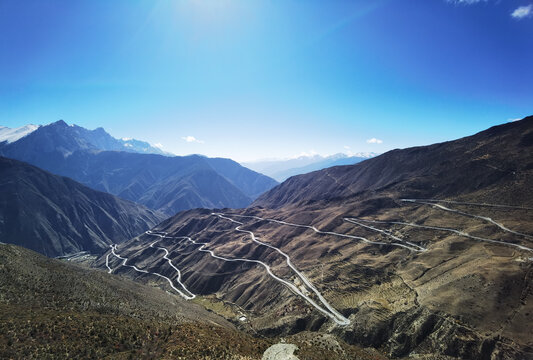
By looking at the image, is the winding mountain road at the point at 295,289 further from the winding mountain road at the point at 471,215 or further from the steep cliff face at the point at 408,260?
the winding mountain road at the point at 471,215

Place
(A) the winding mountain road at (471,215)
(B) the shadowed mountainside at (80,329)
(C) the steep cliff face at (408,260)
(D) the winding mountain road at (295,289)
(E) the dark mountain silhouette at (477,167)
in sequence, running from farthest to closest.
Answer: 1. (E) the dark mountain silhouette at (477,167)
2. (A) the winding mountain road at (471,215)
3. (D) the winding mountain road at (295,289)
4. (C) the steep cliff face at (408,260)
5. (B) the shadowed mountainside at (80,329)

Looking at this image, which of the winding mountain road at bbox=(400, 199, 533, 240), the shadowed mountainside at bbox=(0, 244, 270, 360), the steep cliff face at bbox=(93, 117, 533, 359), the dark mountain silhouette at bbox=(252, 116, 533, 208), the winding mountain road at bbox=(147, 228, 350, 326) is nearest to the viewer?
the shadowed mountainside at bbox=(0, 244, 270, 360)

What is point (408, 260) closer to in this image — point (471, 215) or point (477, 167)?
point (471, 215)

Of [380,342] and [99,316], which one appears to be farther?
[380,342]

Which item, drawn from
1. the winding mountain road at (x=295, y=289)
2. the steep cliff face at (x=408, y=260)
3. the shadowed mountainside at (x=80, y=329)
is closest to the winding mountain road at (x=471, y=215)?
the steep cliff face at (x=408, y=260)

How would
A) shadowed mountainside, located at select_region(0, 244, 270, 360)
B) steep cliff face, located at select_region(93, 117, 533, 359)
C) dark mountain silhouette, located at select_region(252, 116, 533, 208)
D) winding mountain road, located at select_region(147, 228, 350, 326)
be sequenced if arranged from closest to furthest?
shadowed mountainside, located at select_region(0, 244, 270, 360) < steep cliff face, located at select_region(93, 117, 533, 359) < winding mountain road, located at select_region(147, 228, 350, 326) < dark mountain silhouette, located at select_region(252, 116, 533, 208)

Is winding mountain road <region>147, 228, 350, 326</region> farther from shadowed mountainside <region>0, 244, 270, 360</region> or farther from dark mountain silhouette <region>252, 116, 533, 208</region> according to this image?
dark mountain silhouette <region>252, 116, 533, 208</region>

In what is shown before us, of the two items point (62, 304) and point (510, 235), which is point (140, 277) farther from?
point (510, 235)

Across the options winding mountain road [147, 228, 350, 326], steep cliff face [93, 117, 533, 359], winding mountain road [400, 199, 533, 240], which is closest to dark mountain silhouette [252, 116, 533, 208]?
steep cliff face [93, 117, 533, 359]

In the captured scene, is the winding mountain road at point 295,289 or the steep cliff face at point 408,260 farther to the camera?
the winding mountain road at point 295,289

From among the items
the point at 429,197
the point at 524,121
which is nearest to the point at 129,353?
the point at 429,197

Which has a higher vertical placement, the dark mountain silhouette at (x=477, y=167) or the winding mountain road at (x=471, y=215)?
the dark mountain silhouette at (x=477, y=167)
